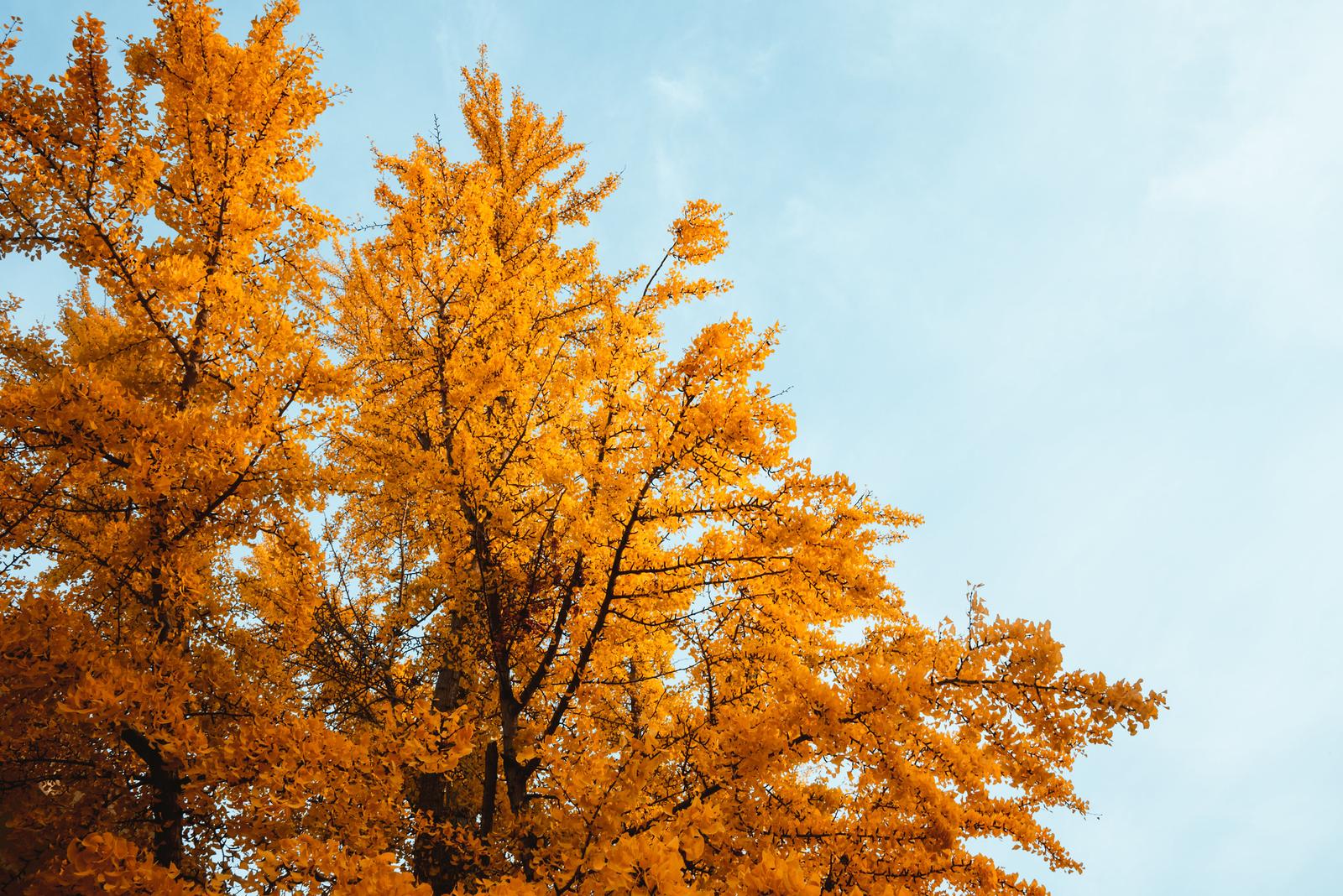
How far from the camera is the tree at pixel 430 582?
10.3 ft

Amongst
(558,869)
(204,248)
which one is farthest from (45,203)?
(558,869)

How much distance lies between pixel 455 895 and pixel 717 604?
1.81m

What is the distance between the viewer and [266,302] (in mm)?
4301

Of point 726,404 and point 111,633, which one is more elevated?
point 726,404

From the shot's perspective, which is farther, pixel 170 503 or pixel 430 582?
pixel 430 582

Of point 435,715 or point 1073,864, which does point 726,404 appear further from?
point 1073,864

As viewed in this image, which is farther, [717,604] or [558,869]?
[717,604]

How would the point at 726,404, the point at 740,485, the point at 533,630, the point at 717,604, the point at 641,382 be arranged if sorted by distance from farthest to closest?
the point at 533,630 < the point at 641,382 < the point at 717,604 < the point at 740,485 < the point at 726,404

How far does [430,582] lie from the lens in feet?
18.5

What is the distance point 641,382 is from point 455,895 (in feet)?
9.38

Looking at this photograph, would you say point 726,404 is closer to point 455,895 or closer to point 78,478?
point 455,895

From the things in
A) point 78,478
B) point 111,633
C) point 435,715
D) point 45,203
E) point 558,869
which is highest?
point 45,203

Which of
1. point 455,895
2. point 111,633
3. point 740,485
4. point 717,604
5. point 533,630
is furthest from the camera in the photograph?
point 533,630

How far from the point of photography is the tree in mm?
3150
